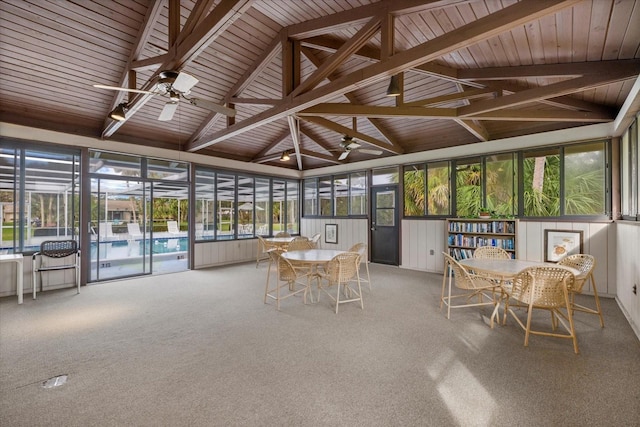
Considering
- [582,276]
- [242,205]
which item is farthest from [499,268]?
[242,205]

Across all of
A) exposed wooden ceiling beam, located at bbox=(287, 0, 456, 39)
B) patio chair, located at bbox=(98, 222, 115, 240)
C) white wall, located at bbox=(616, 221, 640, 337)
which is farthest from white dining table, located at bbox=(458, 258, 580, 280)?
patio chair, located at bbox=(98, 222, 115, 240)

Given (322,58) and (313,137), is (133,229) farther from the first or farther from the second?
(322,58)

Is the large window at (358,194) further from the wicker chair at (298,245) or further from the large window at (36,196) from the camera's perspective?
the large window at (36,196)

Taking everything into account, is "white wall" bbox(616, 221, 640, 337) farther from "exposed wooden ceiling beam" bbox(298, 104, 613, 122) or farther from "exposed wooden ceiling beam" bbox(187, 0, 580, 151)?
"exposed wooden ceiling beam" bbox(187, 0, 580, 151)

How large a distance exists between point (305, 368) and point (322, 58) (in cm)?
483

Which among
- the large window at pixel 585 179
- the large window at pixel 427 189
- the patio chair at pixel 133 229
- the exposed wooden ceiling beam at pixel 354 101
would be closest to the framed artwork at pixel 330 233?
the large window at pixel 427 189

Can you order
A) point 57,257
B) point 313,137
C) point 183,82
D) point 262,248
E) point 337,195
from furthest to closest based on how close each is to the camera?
point 337,195 → point 262,248 → point 313,137 → point 57,257 → point 183,82

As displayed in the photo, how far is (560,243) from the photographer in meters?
5.02

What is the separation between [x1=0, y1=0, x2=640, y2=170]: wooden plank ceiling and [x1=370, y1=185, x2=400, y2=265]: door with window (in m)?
2.38

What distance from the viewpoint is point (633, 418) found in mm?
1898

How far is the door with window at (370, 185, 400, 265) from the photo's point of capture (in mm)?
7418

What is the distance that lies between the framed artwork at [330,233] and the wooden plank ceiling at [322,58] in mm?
3732

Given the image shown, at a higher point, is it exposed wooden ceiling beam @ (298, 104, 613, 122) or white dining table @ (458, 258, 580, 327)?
exposed wooden ceiling beam @ (298, 104, 613, 122)

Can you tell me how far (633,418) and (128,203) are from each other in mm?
7669
